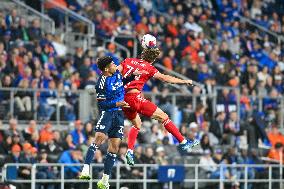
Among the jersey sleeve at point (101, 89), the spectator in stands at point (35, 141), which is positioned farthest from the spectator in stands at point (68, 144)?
the jersey sleeve at point (101, 89)

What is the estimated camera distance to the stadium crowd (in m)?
26.6

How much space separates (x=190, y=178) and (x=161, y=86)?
394cm

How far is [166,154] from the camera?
2833 cm

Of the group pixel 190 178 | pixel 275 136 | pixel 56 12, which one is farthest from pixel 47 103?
pixel 275 136

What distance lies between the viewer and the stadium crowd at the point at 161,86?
26625mm

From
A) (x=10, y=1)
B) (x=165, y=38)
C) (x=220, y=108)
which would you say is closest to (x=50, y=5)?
(x=10, y=1)

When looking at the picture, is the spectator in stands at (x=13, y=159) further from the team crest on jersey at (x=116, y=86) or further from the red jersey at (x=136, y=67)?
the team crest on jersey at (x=116, y=86)

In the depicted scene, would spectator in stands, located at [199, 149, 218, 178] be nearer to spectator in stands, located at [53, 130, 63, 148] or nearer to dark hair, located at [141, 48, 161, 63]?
spectator in stands, located at [53, 130, 63, 148]

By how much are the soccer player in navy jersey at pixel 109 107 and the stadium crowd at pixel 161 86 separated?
5.62 meters

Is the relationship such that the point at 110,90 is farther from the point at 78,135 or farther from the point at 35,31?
the point at 35,31

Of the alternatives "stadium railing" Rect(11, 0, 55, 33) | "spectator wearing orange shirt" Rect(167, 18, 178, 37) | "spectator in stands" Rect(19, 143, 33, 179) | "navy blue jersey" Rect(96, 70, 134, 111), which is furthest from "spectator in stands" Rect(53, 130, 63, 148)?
"spectator wearing orange shirt" Rect(167, 18, 178, 37)

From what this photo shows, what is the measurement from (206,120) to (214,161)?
194 centimetres

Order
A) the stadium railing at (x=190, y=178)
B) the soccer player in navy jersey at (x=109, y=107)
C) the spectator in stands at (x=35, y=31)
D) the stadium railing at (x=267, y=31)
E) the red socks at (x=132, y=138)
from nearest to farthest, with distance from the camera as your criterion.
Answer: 1. the soccer player in navy jersey at (x=109, y=107)
2. the red socks at (x=132, y=138)
3. the stadium railing at (x=190, y=178)
4. the spectator in stands at (x=35, y=31)
5. the stadium railing at (x=267, y=31)

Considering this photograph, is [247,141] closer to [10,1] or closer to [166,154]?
[166,154]
